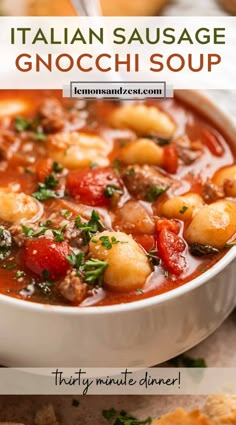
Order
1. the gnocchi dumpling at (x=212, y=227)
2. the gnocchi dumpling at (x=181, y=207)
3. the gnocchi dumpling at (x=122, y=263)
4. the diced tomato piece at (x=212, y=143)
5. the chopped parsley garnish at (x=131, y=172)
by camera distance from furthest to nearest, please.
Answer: the diced tomato piece at (x=212, y=143)
the chopped parsley garnish at (x=131, y=172)
the gnocchi dumpling at (x=181, y=207)
the gnocchi dumpling at (x=212, y=227)
the gnocchi dumpling at (x=122, y=263)

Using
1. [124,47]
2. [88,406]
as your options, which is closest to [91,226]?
[88,406]

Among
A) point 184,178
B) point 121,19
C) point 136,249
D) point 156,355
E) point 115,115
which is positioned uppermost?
point 121,19

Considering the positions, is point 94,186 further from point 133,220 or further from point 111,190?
point 133,220

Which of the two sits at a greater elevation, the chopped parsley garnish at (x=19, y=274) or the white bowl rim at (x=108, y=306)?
the chopped parsley garnish at (x=19, y=274)

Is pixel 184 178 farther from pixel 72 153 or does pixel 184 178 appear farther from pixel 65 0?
pixel 65 0

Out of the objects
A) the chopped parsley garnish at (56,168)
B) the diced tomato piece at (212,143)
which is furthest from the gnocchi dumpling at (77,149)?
the diced tomato piece at (212,143)

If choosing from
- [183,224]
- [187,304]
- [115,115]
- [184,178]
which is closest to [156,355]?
[187,304]

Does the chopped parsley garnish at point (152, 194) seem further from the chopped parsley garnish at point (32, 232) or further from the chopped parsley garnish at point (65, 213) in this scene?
the chopped parsley garnish at point (32, 232)
